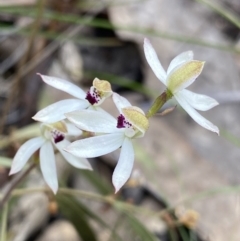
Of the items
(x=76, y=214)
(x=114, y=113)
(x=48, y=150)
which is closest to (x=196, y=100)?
(x=48, y=150)

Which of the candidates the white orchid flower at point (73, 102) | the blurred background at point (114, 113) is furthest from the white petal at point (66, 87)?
the blurred background at point (114, 113)

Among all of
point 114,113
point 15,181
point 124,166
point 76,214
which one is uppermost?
point 124,166

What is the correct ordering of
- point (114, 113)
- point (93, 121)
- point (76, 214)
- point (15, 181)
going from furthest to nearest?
1. point (114, 113)
2. point (76, 214)
3. point (15, 181)
4. point (93, 121)

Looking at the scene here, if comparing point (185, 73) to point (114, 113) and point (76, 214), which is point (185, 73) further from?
point (114, 113)

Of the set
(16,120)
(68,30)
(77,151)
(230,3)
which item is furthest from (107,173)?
(230,3)

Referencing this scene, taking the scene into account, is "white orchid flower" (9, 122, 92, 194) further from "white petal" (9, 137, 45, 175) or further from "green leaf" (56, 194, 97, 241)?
"green leaf" (56, 194, 97, 241)

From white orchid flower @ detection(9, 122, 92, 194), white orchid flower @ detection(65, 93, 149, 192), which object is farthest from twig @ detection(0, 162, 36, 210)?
white orchid flower @ detection(65, 93, 149, 192)
